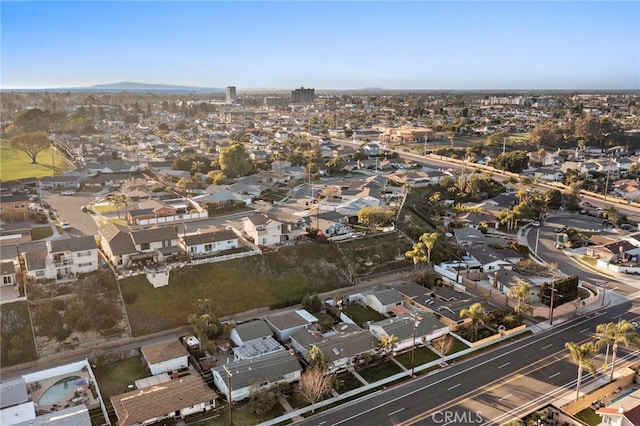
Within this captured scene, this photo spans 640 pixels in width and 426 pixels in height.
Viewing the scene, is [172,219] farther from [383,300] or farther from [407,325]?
[407,325]

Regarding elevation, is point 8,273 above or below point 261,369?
above

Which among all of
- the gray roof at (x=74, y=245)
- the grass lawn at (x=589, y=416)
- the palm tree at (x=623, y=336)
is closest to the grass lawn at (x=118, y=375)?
the gray roof at (x=74, y=245)

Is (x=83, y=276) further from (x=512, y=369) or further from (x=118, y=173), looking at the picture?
(x=118, y=173)

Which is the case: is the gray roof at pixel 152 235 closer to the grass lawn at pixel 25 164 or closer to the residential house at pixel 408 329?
the residential house at pixel 408 329

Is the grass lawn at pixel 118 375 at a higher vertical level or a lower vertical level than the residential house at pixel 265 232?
lower

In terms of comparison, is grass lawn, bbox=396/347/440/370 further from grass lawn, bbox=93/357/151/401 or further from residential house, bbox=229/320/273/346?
grass lawn, bbox=93/357/151/401

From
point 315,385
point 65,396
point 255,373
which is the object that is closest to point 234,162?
point 255,373

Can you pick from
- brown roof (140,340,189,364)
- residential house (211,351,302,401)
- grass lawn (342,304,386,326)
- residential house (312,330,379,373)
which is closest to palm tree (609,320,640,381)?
residential house (312,330,379,373)
